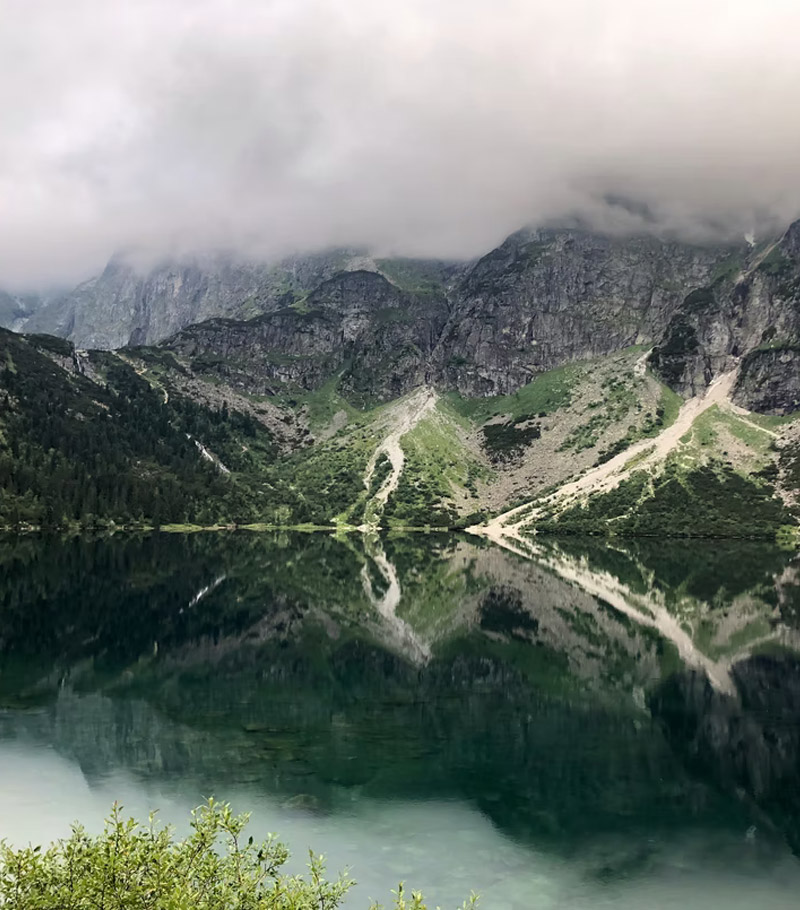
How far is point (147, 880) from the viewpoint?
1675 centimetres

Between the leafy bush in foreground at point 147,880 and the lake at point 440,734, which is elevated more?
the leafy bush in foreground at point 147,880

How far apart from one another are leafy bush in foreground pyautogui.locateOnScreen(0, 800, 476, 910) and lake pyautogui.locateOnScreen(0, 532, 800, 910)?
1367cm

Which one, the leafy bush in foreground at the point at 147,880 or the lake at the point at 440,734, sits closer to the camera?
the leafy bush in foreground at the point at 147,880

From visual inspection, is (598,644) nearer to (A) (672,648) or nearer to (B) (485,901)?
(A) (672,648)

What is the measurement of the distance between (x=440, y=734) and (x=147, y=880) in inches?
1433

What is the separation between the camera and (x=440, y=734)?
166 ft

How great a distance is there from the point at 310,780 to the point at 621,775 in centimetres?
1899

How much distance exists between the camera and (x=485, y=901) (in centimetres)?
2944

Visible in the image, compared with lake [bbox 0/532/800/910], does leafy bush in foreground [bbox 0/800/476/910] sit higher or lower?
higher

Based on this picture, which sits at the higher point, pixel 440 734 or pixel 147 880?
pixel 147 880

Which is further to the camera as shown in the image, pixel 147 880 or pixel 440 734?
pixel 440 734

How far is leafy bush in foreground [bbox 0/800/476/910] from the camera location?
16.4 metres

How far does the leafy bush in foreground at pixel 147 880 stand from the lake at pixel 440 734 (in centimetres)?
1367

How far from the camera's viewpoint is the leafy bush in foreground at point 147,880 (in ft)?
53.7
